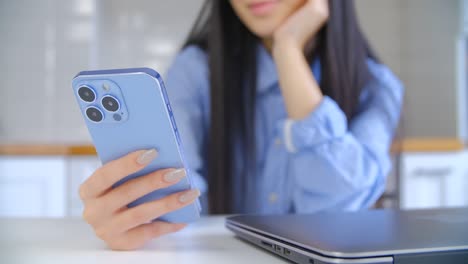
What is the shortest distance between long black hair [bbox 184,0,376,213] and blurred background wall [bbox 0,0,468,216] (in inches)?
1.8

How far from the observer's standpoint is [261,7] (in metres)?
0.50

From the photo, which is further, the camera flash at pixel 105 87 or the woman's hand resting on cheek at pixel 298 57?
the woman's hand resting on cheek at pixel 298 57

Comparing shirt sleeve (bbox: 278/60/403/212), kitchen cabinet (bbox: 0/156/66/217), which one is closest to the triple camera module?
shirt sleeve (bbox: 278/60/403/212)

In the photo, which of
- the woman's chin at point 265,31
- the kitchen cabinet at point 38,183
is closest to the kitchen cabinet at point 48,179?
the kitchen cabinet at point 38,183

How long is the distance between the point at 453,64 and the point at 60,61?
3.60 feet

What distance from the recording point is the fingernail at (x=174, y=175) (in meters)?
0.24

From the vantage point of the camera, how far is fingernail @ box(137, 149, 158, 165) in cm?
23

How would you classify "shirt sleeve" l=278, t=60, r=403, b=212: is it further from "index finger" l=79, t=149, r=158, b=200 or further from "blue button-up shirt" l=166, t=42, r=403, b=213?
"index finger" l=79, t=149, r=158, b=200

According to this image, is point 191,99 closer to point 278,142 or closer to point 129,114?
point 278,142

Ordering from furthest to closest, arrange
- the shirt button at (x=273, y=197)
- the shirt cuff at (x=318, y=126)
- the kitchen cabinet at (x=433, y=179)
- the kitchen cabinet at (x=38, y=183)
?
1. the kitchen cabinet at (x=433, y=179)
2. the kitchen cabinet at (x=38, y=183)
3. the shirt button at (x=273, y=197)
4. the shirt cuff at (x=318, y=126)

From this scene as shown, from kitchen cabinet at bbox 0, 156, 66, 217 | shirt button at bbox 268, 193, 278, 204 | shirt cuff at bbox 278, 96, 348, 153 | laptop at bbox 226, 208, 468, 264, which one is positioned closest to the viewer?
laptop at bbox 226, 208, 468, 264

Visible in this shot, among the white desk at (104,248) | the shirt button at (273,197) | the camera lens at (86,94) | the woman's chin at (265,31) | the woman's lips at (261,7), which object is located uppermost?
the woman's lips at (261,7)

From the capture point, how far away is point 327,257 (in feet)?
0.58

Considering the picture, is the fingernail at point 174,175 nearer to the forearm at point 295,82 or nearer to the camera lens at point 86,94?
the camera lens at point 86,94
